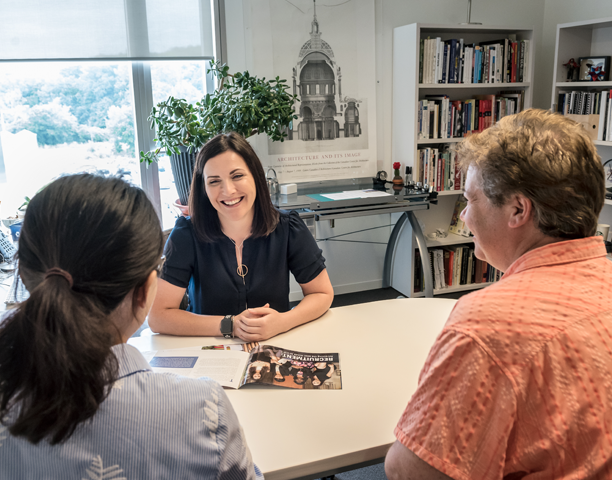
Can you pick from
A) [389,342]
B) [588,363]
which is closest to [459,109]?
[389,342]

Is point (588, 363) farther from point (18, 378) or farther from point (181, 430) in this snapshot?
point (18, 378)

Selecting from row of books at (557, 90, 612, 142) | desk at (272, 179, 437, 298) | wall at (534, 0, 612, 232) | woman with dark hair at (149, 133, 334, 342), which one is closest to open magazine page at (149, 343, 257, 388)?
woman with dark hair at (149, 133, 334, 342)

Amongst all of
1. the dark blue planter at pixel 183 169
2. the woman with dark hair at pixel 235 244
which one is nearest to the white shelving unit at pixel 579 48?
the dark blue planter at pixel 183 169

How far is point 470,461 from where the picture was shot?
76cm

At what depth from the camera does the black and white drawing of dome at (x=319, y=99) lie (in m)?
3.34

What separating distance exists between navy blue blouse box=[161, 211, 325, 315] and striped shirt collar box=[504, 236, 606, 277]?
96 centimetres

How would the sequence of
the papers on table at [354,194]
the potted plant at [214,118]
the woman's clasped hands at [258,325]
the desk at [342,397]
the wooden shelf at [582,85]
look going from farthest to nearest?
the wooden shelf at [582,85] → the papers on table at [354,194] → the potted plant at [214,118] → the woman's clasped hands at [258,325] → the desk at [342,397]

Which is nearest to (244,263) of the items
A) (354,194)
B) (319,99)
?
(354,194)

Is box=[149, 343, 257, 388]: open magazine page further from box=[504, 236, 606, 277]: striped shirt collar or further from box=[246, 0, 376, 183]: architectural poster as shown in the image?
box=[246, 0, 376, 183]: architectural poster

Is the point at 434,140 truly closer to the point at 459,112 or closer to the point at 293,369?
the point at 459,112

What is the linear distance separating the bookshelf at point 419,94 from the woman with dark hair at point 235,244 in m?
1.89

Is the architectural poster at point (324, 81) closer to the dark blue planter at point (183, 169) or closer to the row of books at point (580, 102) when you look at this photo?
the dark blue planter at point (183, 169)

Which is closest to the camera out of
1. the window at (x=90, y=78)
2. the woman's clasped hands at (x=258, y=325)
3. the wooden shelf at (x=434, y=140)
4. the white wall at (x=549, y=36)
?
the woman's clasped hands at (x=258, y=325)

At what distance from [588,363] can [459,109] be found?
301 centimetres
